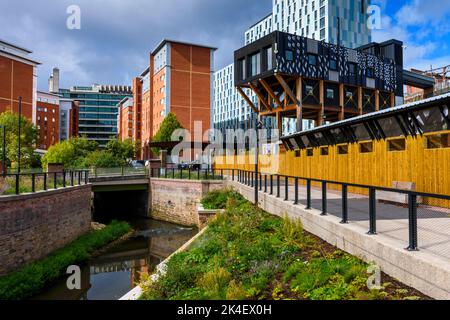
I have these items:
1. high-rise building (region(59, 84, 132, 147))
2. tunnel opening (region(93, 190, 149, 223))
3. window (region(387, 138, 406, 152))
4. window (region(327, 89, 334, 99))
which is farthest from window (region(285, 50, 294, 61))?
high-rise building (region(59, 84, 132, 147))

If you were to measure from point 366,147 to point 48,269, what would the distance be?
578 inches

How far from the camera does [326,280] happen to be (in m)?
5.41

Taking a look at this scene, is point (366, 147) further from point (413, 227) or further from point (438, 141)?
point (413, 227)

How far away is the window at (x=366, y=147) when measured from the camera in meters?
13.6

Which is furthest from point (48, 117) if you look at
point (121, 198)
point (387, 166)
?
point (387, 166)

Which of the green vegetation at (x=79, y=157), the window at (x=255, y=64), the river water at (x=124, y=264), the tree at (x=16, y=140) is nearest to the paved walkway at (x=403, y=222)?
the river water at (x=124, y=264)

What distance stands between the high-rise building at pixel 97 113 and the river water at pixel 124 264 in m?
114

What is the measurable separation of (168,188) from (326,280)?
23190 millimetres

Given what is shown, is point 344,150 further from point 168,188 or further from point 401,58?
point 401,58

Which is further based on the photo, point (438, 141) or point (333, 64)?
point (333, 64)

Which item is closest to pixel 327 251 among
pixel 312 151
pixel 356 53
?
pixel 312 151

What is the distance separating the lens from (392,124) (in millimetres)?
12078

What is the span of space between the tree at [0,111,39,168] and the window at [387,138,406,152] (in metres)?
34.1

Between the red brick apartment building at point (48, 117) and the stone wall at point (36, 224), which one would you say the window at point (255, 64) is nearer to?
the stone wall at point (36, 224)
